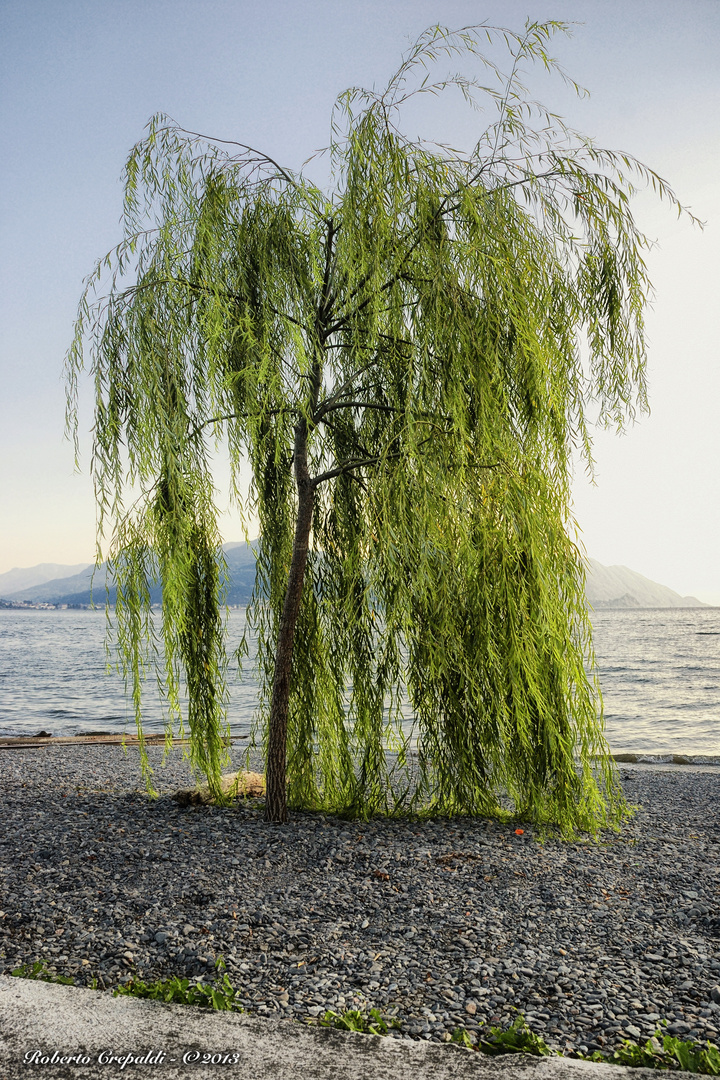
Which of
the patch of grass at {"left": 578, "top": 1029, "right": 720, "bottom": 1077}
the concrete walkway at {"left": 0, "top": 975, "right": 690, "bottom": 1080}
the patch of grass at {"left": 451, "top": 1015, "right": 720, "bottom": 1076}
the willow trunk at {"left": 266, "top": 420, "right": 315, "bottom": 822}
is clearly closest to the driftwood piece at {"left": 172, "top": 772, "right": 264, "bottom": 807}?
the willow trunk at {"left": 266, "top": 420, "right": 315, "bottom": 822}

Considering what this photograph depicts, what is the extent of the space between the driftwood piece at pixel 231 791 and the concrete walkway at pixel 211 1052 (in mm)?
2977

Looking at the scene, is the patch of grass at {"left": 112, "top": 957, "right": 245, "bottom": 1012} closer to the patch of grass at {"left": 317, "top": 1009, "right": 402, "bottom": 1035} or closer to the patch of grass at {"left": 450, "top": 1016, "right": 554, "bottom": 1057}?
the patch of grass at {"left": 317, "top": 1009, "right": 402, "bottom": 1035}

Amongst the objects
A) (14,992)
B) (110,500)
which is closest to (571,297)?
(110,500)

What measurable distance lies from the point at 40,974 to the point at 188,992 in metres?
0.74

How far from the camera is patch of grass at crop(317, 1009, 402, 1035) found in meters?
2.55

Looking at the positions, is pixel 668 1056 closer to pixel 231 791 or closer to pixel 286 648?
pixel 286 648

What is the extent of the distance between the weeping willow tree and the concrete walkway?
8.15ft

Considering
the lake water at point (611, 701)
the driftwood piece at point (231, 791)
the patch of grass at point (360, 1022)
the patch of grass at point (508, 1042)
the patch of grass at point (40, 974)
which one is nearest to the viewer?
the patch of grass at point (508, 1042)

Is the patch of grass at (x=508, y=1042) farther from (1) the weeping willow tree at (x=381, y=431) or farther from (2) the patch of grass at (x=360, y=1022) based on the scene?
(1) the weeping willow tree at (x=381, y=431)

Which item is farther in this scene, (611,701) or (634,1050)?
(611,701)

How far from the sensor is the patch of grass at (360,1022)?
255 centimetres

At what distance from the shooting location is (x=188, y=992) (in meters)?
2.74

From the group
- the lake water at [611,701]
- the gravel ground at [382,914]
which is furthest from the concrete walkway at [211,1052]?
the lake water at [611,701]

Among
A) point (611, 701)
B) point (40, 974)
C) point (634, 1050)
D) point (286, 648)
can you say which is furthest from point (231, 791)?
point (611, 701)
